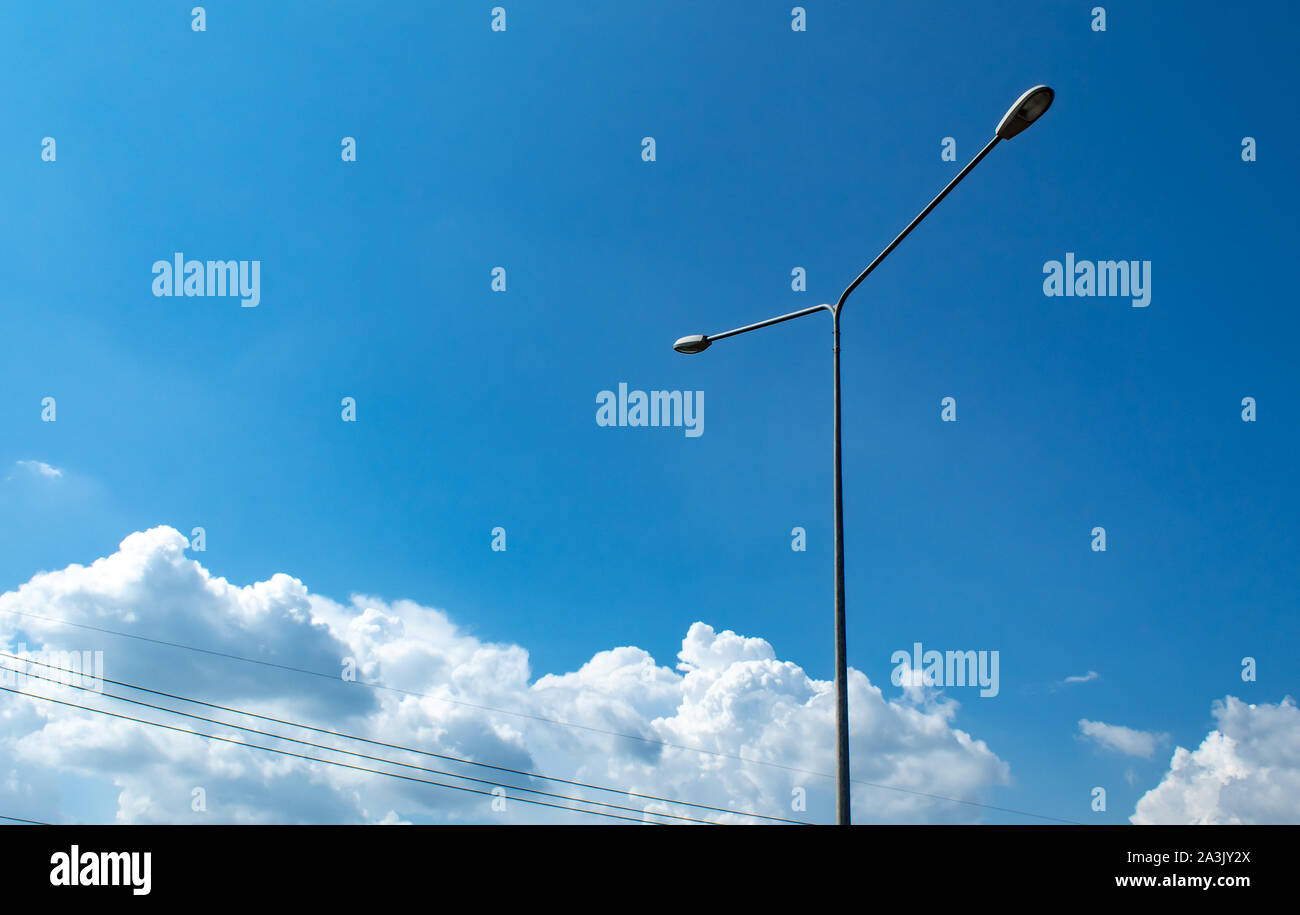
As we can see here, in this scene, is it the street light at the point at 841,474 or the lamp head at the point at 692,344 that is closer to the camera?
the street light at the point at 841,474

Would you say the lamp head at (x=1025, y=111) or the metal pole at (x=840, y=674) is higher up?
the lamp head at (x=1025, y=111)

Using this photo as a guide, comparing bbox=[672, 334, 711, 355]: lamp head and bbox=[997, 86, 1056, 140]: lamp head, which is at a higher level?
bbox=[997, 86, 1056, 140]: lamp head

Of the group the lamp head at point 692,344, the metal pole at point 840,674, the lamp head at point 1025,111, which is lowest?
the metal pole at point 840,674

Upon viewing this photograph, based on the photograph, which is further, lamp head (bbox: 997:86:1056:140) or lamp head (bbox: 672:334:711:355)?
lamp head (bbox: 672:334:711:355)

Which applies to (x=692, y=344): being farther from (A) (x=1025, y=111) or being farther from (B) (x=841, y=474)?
(A) (x=1025, y=111)

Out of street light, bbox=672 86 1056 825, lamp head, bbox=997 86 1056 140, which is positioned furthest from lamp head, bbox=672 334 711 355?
lamp head, bbox=997 86 1056 140

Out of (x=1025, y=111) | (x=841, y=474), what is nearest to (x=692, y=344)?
(x=841, y=474)

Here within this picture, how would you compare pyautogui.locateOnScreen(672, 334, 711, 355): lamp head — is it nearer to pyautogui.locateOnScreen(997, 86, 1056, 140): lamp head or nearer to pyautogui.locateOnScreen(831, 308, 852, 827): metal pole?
pyautogui.locateOnScreen(831, 308, 852, 827): metal pole

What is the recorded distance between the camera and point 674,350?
1591 cm

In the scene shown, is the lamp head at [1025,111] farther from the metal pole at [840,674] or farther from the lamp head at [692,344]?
the lamp head at [692,344]

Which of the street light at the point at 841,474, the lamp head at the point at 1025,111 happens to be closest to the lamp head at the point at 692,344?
the street light at the point at 841,474
